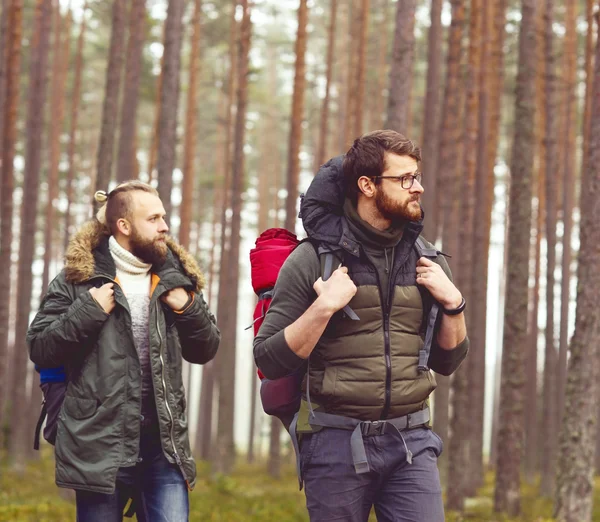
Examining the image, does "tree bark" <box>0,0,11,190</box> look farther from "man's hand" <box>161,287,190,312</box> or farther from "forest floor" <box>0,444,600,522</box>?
"man's hand" <box>161,287,190,312</box>

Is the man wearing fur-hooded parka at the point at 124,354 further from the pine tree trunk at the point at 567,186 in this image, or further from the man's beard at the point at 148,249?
the pine tree trunk at the point at 567,186

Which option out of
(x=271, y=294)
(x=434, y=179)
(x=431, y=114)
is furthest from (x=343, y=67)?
(x=271, y=294)

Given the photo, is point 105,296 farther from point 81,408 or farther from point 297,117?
point 297,117

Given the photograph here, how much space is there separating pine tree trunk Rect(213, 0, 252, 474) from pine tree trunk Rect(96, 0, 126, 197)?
6302 millimetres

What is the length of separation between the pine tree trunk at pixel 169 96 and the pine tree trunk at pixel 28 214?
408 centimetres

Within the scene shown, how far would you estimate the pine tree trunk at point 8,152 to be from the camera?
13297mm

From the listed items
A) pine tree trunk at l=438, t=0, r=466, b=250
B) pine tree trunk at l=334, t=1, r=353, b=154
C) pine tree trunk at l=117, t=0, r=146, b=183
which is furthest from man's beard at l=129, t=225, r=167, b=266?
pine tree trunk at l=334, t=1, r=353, b=154

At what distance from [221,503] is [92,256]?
9.08 meters

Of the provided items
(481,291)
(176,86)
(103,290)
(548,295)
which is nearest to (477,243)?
(481,291)

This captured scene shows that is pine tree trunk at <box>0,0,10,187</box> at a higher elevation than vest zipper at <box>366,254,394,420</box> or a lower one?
higher

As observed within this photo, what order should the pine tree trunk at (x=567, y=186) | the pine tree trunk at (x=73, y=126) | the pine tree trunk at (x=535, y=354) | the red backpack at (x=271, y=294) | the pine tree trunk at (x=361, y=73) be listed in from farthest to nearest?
the pine tree trunk at (x=73, y=126)
the pine tree trunk at (x=361, y=73)
the pine tree trunk at (x=535, y=354)
the pine tree trunk at (x=567, y=186)
the red backpack at (x=271, y=294)

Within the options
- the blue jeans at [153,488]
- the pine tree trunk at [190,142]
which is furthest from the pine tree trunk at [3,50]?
the blue jeans at [153,488]

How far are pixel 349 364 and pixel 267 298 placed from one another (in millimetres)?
556

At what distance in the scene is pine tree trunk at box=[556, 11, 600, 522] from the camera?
956 cm
